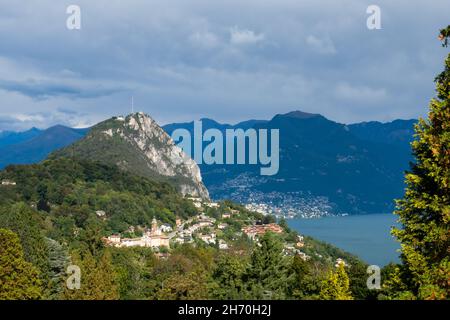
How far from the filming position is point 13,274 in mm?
20828

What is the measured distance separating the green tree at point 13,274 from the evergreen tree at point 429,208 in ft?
45.7

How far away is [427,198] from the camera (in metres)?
12.4

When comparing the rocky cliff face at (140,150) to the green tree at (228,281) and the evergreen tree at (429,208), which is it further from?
the evergreen tree at (429,208)

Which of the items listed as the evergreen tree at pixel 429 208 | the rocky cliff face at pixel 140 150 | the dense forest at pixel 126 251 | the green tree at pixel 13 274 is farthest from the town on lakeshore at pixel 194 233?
the evergreen tree at pixel 429 208

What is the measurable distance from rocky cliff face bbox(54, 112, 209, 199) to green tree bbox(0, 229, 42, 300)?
378 feet

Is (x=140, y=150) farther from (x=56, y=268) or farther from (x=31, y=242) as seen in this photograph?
(x=56, y=268)

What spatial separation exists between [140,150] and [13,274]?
133642 millimetres

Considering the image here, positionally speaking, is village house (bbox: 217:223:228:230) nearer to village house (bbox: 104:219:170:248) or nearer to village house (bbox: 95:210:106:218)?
A: village house (bbox: 104:219:170:248)

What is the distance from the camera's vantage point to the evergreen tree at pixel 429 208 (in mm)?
11742

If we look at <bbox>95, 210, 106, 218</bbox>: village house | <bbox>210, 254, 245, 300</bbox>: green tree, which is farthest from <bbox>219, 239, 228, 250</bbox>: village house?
<bbox>210, 254, 245, 300</bbox>: green tree

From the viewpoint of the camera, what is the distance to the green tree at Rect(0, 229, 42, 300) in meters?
20.2

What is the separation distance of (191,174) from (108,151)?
33.5 meters

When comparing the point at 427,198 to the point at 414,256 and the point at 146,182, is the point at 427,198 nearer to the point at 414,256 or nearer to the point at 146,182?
the point at 414,256

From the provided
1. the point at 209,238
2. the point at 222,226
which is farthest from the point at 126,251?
the point at 222,226
